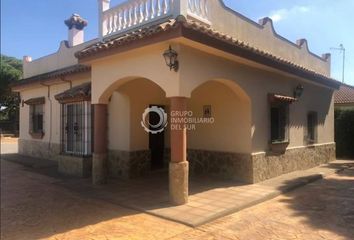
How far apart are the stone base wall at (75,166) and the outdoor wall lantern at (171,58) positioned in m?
5.57

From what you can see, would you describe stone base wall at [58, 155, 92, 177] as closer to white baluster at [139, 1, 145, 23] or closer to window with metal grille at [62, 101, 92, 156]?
window with metal grille at [62, 101, 92, 156]

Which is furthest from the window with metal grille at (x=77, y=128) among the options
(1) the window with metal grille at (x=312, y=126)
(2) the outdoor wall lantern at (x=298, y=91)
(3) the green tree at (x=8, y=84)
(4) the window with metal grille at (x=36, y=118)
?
(3) the green tree at (x=8, y=84)

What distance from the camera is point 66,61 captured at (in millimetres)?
15859

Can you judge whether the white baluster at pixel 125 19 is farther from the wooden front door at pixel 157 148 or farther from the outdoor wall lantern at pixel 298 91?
the outdoor wall lantern at pixel 298 91

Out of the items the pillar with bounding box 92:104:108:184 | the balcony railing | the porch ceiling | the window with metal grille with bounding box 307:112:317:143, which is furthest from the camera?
the window with metal grille with bounding box 307:112:317:143

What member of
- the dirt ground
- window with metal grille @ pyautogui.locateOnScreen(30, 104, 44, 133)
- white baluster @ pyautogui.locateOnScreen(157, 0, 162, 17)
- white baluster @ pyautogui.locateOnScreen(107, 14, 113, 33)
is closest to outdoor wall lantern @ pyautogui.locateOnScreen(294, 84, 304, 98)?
the dirt ground

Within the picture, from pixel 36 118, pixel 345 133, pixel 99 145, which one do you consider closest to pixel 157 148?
pixel 99 145

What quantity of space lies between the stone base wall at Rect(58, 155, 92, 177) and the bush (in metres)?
13.7

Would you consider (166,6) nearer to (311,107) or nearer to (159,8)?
(159,8)

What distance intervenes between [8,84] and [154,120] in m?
25.0

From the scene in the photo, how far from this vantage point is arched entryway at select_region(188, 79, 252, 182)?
31.9 feet

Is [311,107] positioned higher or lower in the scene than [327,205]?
higher

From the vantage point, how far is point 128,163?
10492 mm

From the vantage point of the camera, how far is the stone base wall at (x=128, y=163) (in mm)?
10523
